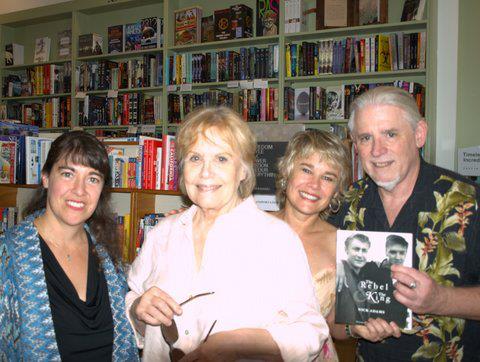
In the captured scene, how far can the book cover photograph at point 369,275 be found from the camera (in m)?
1.48

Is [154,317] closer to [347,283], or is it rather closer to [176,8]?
[347,283]

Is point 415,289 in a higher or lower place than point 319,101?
lower

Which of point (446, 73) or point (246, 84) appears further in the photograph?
point (246, 84)

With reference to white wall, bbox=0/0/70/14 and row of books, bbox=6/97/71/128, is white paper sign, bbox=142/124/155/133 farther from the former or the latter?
white wall, bbox=0/0/70/14

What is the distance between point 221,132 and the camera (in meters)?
1.52

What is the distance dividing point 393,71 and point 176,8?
2818 millimetres

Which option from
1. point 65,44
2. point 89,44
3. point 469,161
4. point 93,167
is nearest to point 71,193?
point 93,167

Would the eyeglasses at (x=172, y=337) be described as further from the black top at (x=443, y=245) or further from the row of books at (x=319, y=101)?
the row of books at (x=319, y=101)

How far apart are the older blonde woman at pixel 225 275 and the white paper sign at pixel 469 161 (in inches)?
99.4

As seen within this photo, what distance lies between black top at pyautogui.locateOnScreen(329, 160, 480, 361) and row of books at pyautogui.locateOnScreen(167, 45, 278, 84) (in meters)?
3.32

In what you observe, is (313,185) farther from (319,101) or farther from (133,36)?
(133,36)

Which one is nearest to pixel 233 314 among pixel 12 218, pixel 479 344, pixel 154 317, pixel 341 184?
pixel 154 317

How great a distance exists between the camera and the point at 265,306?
1405 mm

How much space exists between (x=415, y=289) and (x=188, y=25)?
448 centimetres
